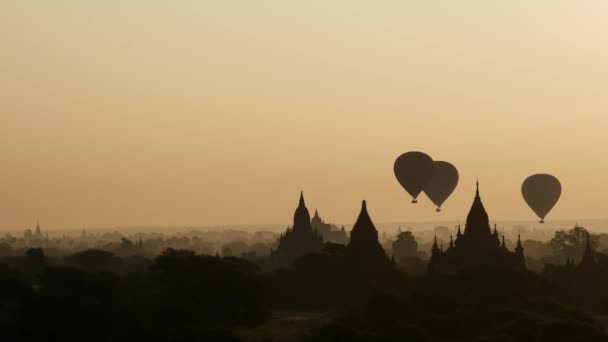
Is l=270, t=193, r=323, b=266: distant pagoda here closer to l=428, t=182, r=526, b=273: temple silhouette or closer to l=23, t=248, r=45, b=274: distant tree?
l=23, t=248, r=45, b=274: distant tree

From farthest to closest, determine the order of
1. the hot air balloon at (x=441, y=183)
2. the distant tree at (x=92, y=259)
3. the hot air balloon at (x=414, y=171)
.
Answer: the distant tree at (x=92, y=259) → the hot air balloon at (x=441, y=183) → the hot air balloon at (x=414, y=171)

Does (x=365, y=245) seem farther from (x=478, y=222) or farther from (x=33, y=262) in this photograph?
(x=33, y=262)

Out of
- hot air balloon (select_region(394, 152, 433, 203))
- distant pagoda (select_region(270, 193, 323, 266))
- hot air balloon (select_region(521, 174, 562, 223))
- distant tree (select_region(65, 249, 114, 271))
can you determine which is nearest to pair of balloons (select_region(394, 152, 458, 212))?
hot air balloon (select_region(394, 152, 433, 203))

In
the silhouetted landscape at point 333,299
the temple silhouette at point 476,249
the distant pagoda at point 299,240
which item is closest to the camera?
the silhouetted landscape at point 333,299

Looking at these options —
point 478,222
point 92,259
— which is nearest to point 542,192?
point 92,259

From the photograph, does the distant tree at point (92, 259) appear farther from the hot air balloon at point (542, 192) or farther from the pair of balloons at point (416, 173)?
the hot air balloon at point (542, 192)

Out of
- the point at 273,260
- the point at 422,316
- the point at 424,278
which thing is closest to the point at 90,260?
the point at 273,260

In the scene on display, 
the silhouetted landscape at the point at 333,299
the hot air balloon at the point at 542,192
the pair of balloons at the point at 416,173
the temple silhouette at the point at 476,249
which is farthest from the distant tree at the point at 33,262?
the hot air balloon at the point at 542,192
